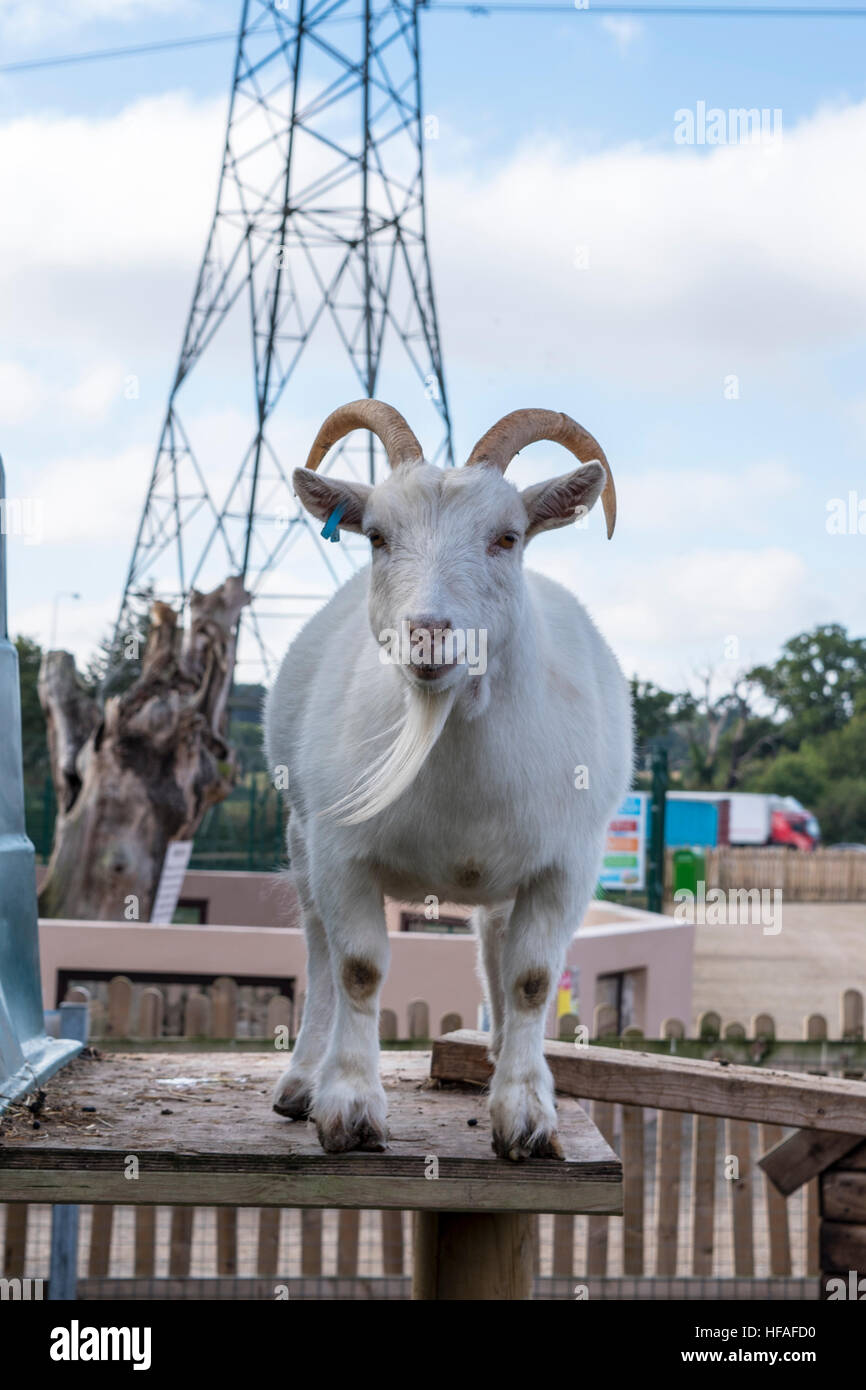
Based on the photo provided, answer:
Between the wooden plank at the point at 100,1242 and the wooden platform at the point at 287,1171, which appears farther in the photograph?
the wooden plank at the point at 100,1242

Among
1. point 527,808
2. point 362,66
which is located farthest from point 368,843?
point 362,66

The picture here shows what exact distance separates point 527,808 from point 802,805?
46.8m

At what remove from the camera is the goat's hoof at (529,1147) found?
2.76 metres

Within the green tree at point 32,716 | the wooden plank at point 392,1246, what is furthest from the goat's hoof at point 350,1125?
the green tree at point 32,716

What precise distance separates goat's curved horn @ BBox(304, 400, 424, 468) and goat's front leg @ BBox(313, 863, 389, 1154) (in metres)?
0.87

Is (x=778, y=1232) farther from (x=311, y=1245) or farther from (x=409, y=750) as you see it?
(x=409, y=750)

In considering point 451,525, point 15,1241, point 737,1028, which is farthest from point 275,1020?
point 451,525

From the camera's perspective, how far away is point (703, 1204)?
6348 millimetres

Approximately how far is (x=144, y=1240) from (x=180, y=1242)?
0.58ft

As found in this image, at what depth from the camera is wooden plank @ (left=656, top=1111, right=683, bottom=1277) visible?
248 inches

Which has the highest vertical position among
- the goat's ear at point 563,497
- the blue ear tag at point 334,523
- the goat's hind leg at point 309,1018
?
the goat's ear at point 563,497

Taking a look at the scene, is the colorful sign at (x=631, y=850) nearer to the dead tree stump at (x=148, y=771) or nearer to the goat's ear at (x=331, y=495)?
the dead tree stump at (x=148, y=771)

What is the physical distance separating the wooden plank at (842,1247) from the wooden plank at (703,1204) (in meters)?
2.31

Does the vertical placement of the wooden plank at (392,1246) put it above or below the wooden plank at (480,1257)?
below
